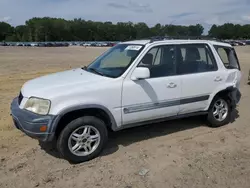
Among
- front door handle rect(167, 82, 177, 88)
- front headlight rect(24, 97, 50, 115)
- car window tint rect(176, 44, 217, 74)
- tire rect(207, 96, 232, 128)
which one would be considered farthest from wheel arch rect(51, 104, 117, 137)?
tire rect(207, 96, 232, 128)

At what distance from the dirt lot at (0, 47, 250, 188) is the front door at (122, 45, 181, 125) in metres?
0.57

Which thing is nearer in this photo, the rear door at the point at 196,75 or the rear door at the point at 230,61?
the rear door at the point at 196,75

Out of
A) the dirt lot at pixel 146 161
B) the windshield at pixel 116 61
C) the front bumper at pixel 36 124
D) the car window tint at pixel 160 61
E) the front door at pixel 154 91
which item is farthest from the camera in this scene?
the car window tint at pixel 160 61

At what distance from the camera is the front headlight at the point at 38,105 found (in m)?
3.95

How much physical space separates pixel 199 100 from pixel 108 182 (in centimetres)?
258

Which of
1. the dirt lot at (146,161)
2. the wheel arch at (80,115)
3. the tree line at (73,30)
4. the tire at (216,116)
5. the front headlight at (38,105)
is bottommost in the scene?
the dirt lot at (146,161)

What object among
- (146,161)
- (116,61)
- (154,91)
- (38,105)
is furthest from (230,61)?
(38,105)

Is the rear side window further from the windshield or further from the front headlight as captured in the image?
the front headlight

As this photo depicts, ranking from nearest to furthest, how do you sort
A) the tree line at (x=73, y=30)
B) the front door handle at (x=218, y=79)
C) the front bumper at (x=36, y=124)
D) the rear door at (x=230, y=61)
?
Answer: 1. the front bumper at (x=36, y=124)
2. the front door handle at (x=218, y=79)
3. the rear door at (x=230, y=61)
4. the tree line at (x=73, y=30)

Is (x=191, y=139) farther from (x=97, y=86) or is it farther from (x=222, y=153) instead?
(x=97, y=86)

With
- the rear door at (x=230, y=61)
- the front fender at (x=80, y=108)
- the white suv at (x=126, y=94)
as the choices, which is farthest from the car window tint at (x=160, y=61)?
the rear door at (x=230, y=61)

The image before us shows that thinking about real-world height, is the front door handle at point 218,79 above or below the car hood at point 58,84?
below

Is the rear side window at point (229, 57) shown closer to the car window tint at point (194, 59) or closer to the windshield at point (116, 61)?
the car window tint at point (194, 59)

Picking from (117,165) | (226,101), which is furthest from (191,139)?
(117,165)
